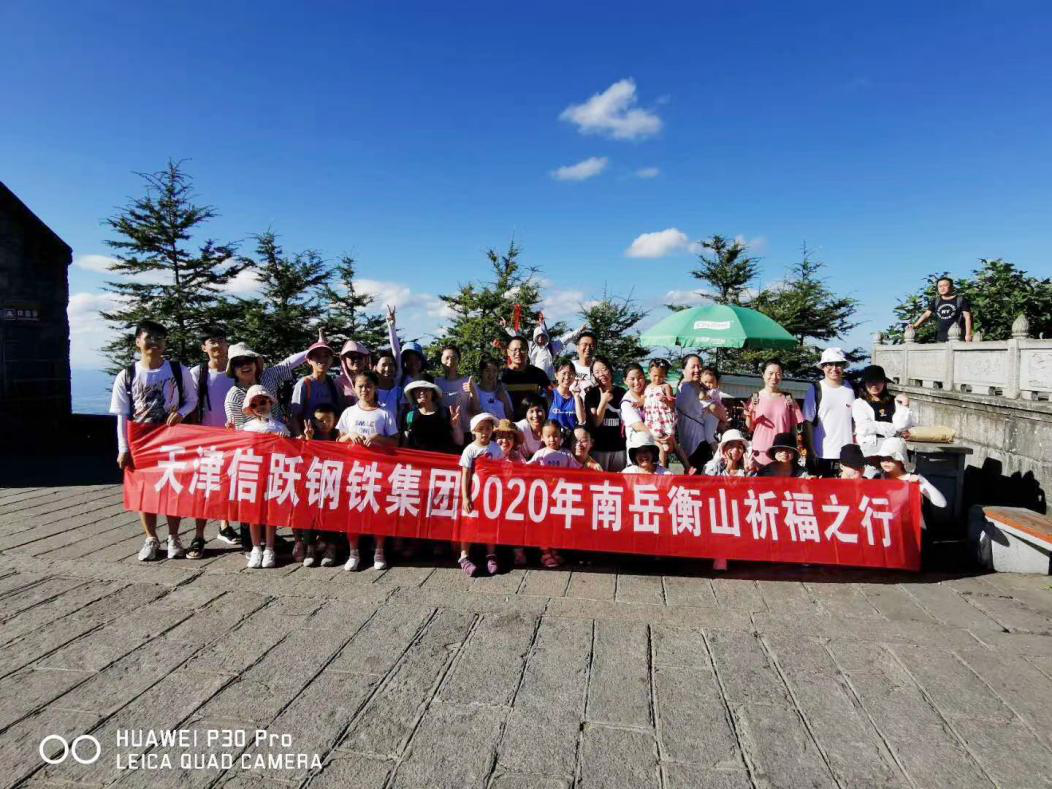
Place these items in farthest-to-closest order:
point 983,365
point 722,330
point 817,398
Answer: point 722,330 < point 983,365 < point 817,398

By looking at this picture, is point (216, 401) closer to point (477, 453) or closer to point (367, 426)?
point (367, 426)

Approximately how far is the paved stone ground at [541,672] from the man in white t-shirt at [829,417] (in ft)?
3.84

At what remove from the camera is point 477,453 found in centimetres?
473

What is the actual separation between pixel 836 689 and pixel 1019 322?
267 inches

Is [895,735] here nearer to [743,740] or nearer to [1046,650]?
[743,740]

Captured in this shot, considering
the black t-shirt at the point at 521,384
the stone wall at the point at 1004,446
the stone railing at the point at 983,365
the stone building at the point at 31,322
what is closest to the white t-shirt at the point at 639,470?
the black t-shirt at the point at 521,384

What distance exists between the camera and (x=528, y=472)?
184 inches

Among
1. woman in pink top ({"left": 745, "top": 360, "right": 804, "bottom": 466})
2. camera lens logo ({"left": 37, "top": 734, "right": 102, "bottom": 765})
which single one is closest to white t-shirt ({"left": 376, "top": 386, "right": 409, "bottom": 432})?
camera lens logo ({"left": 37, "top": 734, "right": 102, "bottom": 765})

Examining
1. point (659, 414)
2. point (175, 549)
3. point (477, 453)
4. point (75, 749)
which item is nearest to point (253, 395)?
point (175, 549)

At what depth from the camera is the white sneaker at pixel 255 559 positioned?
4.67 m

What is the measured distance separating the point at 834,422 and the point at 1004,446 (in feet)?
12.3

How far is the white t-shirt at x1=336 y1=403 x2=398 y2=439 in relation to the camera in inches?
190

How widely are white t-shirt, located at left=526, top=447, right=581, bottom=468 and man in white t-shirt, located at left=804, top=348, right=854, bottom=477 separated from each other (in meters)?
2.34

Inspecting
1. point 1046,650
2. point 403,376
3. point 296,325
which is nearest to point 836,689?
point 1046,650
